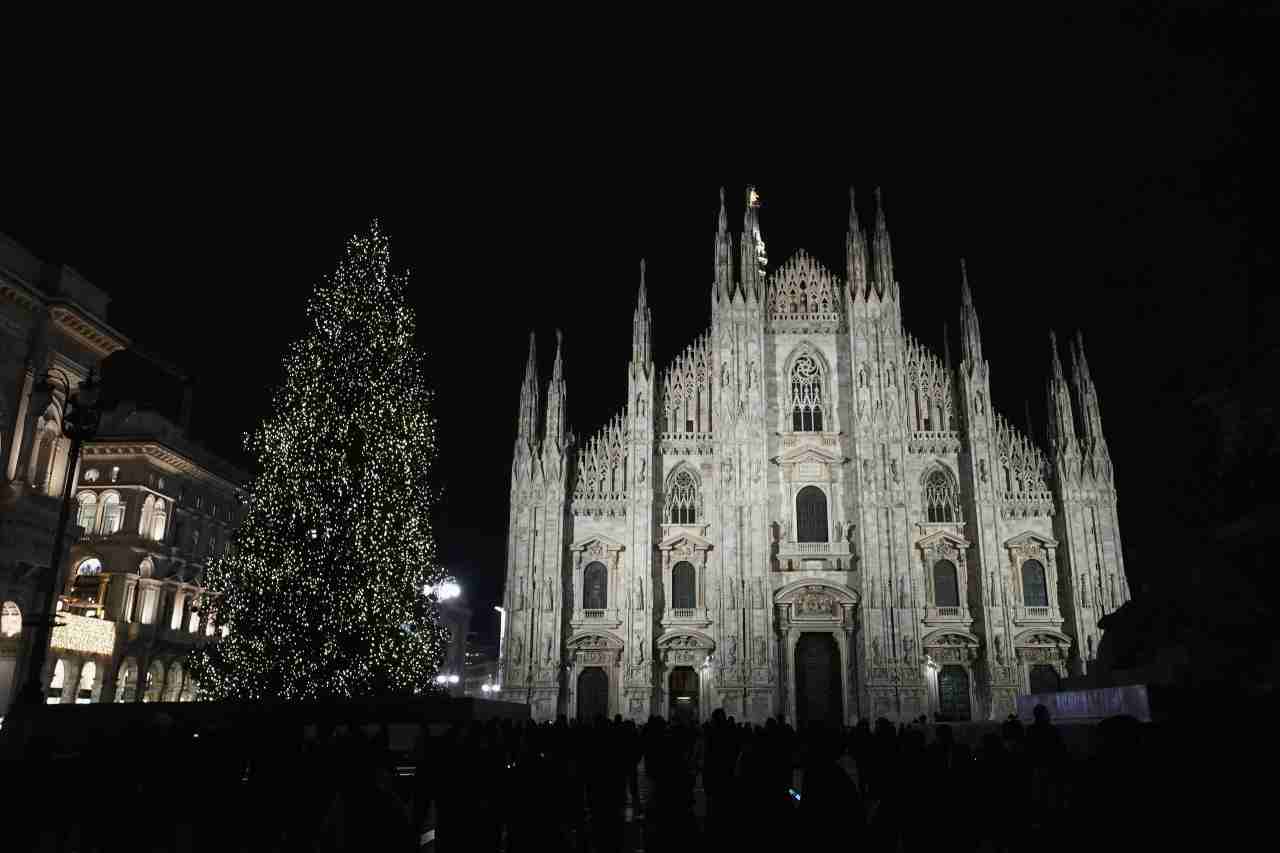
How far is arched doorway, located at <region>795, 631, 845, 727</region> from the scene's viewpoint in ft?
120

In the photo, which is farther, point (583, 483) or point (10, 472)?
point (583, 483)

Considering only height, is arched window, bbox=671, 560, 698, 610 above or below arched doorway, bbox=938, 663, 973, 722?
above

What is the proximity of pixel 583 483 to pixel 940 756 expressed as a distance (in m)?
31.2

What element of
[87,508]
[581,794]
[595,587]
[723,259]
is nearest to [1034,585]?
[595,587]

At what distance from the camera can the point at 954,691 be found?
35844mm

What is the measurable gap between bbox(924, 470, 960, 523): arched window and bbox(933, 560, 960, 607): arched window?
1.91 meters

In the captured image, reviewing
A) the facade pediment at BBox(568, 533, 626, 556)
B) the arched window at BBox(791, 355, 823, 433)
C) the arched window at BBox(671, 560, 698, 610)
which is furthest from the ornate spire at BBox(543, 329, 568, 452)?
the arched window at BBox(791, 355, 823, 433)

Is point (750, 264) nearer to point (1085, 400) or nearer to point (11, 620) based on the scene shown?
point (1085, 400)

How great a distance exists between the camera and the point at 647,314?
134 feet

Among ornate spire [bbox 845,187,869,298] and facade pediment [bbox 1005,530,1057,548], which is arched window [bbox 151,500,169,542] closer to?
ornate spire [bbox 845,187,869,298]

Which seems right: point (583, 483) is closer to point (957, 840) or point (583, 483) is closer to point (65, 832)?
point (65, 832)

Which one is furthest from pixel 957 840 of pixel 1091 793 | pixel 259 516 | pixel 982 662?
pixel 982 662

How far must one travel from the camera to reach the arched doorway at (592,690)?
36.4 metres

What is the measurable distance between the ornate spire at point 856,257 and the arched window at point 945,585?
12466mm
